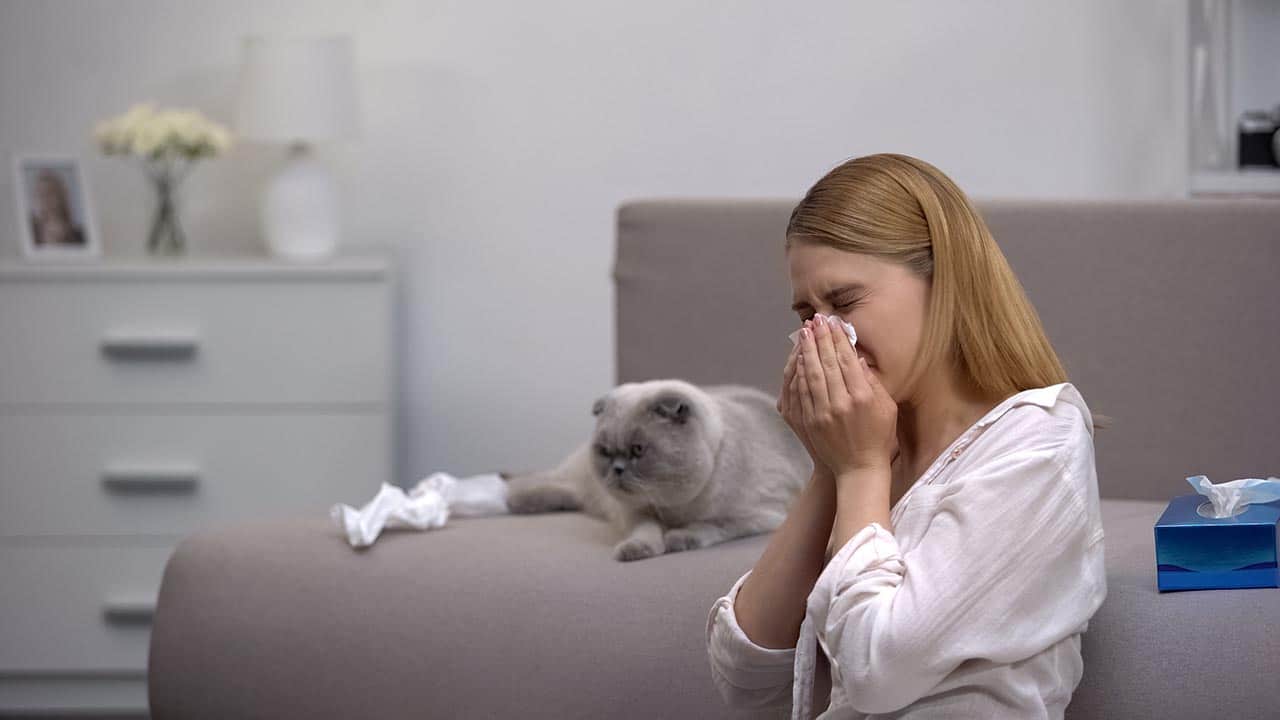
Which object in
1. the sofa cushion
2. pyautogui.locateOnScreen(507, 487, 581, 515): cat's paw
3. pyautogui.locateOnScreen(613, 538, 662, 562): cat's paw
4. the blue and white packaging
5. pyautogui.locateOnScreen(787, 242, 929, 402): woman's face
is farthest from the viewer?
pyautogui.locateOnScreen(507, 487, 581, 515): cat's paw

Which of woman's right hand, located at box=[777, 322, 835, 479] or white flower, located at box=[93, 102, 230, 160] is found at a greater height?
white flower, located at box=[93, 102, 230, 160]

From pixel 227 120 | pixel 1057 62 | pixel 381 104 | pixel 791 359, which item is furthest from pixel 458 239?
pixel 791 359

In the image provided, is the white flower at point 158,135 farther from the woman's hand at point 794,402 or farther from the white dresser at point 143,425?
the woman's hand at point 794,402

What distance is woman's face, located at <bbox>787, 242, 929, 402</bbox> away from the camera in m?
1.06

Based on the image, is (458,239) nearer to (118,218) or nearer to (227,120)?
(227,120)

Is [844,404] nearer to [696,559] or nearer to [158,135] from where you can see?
[696,559]

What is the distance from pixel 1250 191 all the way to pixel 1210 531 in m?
1.67

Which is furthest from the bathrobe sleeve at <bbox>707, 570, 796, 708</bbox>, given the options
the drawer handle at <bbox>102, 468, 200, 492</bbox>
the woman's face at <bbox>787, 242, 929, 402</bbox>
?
the drawer handle at <bbox>102, 468, 200, 492</bbox>

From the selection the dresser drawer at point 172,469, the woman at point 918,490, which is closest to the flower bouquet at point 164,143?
the dresser drawer at point 172,469

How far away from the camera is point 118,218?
127 inches

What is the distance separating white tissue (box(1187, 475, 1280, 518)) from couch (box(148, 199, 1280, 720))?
91 millimetres

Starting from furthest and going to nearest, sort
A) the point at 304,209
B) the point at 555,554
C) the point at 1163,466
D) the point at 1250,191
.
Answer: the point at 304,209, the point at 1250,191, the point at 1163,466, the point at 555,554

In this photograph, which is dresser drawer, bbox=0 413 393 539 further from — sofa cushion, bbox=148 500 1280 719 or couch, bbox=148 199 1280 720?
sofa cushion, bbox=148 500 1280 719

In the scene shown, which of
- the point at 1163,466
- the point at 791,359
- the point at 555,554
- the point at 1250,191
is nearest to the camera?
the point at 791,359
